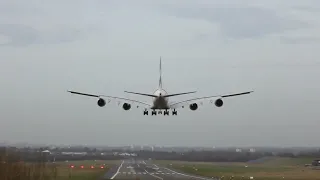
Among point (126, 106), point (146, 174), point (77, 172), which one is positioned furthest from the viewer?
point (77, 172)

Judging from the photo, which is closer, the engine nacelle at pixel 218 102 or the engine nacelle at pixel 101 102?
the engine nacelle at pixel 101 102

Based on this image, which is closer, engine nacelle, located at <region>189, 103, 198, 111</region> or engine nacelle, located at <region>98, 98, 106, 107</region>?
engine nacelle, located at <region>98, 98, 106, 107</region>

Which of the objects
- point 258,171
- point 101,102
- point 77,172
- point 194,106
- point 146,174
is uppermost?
point 101,102

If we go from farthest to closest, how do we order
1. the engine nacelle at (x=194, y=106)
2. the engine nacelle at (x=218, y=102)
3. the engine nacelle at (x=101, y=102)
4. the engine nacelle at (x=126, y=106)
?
the engine nacelle at (x=194, y=106) < the engine nacelle at (x=126, y=106) < the engine nacelle at (x=218, y=102) < the engine nacelle at (x=101, y=102)

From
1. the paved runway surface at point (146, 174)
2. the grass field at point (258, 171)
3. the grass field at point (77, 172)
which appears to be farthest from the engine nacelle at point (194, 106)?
the grass field at point (258, 171)

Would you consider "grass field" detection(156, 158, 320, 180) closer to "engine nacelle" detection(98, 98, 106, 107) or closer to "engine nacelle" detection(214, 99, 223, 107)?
"engine nacelle" detection(214, 99, 223, 107)

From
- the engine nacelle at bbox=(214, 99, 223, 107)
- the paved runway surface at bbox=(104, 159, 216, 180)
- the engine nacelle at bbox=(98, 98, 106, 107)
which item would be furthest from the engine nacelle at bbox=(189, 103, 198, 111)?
the paved runway surface at bbox=(104, 159, 216, 180)

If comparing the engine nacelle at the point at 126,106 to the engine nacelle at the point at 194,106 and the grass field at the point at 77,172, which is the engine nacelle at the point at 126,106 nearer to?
the engine nacelle at the point at 194,106

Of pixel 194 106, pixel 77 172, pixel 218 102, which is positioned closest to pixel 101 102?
pixel 194 106

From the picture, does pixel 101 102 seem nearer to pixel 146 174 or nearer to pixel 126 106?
pixel 126 106

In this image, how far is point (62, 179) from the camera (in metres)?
79.9

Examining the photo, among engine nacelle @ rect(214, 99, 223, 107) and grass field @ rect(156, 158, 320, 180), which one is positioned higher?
engine nacelle @ rect(214, 99, 223, 107)

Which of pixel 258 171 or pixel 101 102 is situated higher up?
pixel 101 102

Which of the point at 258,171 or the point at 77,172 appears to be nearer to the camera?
the point at 77,172
